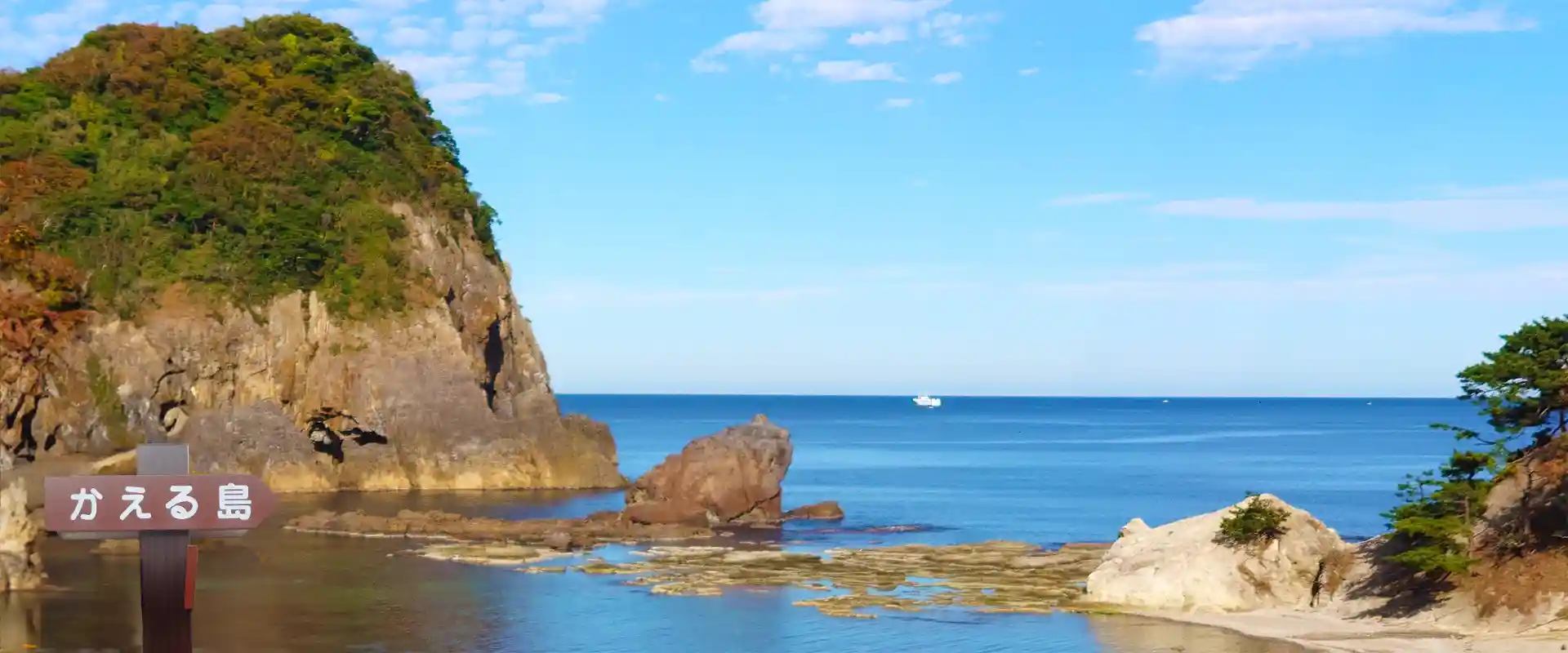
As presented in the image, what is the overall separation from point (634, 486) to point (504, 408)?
2815cm

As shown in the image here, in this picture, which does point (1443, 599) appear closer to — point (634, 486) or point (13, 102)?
point (634, 486)

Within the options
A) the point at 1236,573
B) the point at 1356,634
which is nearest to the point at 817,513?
the point at 1236,573

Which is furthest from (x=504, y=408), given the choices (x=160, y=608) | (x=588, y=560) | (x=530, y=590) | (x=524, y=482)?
(x=160, y=608)

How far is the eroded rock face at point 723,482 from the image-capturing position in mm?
69500

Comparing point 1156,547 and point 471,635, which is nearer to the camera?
point 471,635

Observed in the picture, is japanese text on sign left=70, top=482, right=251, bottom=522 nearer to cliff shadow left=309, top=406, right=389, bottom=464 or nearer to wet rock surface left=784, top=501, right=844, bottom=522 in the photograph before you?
wet rock surface left=784, top=501, right=844, bottom=522

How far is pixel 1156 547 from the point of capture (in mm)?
43844

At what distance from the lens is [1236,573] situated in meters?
41.4

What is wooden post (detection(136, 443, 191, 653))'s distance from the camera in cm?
1780

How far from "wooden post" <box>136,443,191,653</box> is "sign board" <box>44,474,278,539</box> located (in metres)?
0.19

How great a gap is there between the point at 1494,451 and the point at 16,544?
4064 centimetres

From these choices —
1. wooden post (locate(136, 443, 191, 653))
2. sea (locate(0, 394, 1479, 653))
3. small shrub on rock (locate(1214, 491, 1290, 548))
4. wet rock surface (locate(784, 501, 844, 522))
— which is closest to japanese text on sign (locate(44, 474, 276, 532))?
wooden post (locate(136, 443, 191, 653))

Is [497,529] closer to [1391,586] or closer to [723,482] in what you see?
[723,482]

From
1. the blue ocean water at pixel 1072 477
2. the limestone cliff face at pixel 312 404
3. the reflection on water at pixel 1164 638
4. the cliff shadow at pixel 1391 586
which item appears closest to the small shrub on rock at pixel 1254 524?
the cliff shadow at pixel 1391 586
